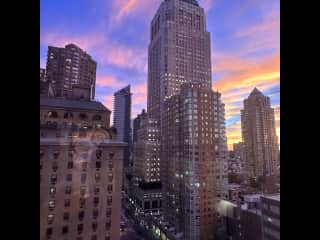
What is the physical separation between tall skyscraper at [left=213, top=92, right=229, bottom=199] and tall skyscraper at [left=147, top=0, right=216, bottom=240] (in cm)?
22

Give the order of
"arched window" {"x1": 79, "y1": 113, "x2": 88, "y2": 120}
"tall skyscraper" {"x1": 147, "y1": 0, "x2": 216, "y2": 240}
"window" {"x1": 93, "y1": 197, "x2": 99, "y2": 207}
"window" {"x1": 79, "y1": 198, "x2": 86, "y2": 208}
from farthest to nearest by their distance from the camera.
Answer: "tall skyscraper" {"x1": 147, "y1": 0, "x2": 216, "y2": 240}, "arched window" {"x1": 79, "y1": 113, "x2": 88, "y2": 120}, "window" {"x1": 93, "y1": 197, "x2": 99, "y2": 207}, "window" {"x1": 79, "y1": 198, "x2": 86, "y2": 208}

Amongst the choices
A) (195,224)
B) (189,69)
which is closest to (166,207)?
(195,224)

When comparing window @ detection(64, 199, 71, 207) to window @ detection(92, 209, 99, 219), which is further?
window @ detection(92, 209, 99, 219)

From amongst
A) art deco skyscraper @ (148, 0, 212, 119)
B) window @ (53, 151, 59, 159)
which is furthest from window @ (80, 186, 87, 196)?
art deco skyscraper @ (148, 0, 212, 119)

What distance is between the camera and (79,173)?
514 cm

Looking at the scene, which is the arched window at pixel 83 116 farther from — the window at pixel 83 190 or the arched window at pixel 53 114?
the window at pixel 83 190

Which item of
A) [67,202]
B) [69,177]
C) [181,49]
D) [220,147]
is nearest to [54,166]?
[69,177]

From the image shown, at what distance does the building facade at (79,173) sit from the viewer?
4723 mm

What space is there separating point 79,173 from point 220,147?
630 centimetres

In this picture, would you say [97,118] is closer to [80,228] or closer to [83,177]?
[83,177]

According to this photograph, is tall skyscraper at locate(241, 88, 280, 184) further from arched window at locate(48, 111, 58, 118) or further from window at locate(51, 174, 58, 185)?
arched window at locate(48, 111, 58, 118)

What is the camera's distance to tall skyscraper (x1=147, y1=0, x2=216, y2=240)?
28.2 ft

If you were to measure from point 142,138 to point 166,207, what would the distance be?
5.75 meters
